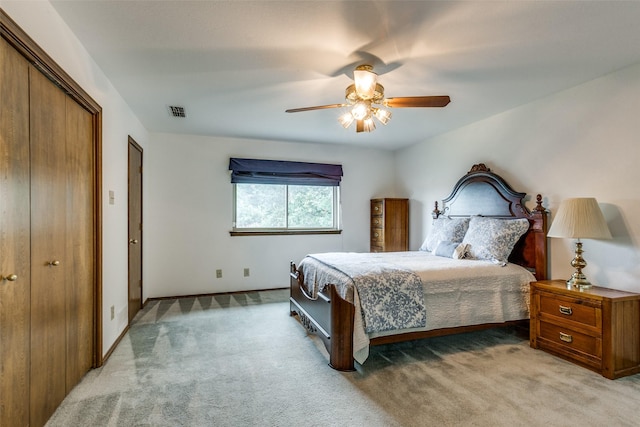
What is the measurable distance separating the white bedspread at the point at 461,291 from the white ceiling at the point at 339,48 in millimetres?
1668

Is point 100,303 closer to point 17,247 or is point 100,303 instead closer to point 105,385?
point 105,385

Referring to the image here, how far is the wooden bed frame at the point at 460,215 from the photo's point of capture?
98.2 inches

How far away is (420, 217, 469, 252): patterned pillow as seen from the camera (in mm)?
3949

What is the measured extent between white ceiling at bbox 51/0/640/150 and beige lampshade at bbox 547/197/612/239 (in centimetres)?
111

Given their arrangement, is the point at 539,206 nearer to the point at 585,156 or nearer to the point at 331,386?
the point at 585,156

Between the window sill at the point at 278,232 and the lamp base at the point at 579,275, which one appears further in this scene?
the window sill at the point at 278,232

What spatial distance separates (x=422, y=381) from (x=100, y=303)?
8.20 ft

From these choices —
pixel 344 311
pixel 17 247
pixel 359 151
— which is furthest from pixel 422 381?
pixel 359 151

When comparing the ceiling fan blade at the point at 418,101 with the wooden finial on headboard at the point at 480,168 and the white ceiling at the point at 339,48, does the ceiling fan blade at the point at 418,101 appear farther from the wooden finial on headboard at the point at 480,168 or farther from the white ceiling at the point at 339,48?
the wooden finial on headboard at the point at 480,168

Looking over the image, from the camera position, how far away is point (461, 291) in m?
2.87

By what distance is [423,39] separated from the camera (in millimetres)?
2223

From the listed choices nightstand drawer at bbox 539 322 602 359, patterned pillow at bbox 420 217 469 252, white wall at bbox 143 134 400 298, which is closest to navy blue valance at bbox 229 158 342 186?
white wall at bbox 143 134 400 298

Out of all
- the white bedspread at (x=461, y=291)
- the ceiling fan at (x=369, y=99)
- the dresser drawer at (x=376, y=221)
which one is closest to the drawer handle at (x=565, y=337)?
the white bedspread at (x=461, y=291)

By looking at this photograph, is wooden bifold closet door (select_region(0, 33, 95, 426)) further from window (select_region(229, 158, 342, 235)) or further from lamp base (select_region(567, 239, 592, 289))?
lamp base (select_region(567, 239, 592, 289))
